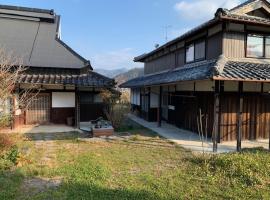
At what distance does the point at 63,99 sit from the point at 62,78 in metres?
1.45

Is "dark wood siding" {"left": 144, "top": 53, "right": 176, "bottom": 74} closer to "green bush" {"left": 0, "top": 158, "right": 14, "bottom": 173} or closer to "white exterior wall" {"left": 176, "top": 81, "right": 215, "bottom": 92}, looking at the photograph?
"white exterior wall" {"left": 176, "top": 81, "right": 215, "bottom": 92}

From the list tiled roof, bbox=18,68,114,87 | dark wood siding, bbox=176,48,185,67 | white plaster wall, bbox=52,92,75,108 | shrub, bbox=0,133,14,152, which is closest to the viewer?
shrub, bbox=0,133,14,152

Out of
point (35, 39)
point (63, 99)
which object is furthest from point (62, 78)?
point (35, 39)

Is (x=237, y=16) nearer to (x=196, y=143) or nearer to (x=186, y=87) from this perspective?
(x=186, y=87)

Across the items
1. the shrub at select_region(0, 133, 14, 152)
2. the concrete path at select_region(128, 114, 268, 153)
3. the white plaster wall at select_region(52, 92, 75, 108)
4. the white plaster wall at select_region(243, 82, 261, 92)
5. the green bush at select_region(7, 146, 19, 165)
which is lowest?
A: the concrete path at select_region(128, 114, 268, 153)

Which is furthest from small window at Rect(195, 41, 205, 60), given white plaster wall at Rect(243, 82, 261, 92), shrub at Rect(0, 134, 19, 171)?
shrub at Rect(0, 134, 19, 171)

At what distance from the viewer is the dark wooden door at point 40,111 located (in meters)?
14.5

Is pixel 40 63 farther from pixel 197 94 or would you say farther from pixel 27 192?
pixel 27 192

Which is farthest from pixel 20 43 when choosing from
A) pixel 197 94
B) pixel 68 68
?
pixel 197 94

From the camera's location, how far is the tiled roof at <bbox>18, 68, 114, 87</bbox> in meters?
13.4

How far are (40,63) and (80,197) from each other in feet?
37.0

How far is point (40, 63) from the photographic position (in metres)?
14.5

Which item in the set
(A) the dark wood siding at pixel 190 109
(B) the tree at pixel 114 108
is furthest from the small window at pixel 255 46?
(B) the tree at pixel 114 108

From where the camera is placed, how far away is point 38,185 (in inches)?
219
